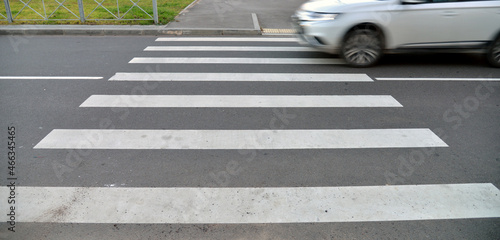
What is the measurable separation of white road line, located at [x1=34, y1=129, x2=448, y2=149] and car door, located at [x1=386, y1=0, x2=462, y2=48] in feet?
10.3

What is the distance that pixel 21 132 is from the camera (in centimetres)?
475

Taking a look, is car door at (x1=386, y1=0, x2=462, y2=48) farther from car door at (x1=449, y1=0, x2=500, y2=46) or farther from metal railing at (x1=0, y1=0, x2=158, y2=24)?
metal railing at (x1=0, y1=0, x2=158, y2=24)

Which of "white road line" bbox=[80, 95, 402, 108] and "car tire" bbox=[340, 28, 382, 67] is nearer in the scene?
"white road line" bbox=[80, 95, 402, 108]

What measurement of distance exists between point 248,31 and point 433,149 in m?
7.78

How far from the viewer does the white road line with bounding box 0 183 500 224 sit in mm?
3205

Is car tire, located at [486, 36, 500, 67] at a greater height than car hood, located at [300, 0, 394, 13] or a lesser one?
lesser

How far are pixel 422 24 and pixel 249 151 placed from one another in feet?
16.2

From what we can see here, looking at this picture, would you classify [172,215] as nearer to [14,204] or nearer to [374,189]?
[14,204]

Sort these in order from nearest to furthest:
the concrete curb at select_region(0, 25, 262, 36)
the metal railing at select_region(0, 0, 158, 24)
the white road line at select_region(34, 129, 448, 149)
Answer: the white road line at select_region(34, 129, 448, 149) → the concrete curb at select_region(0, 25, 262, 36) → the metal railing at select_region(0, 0, 158, 24)

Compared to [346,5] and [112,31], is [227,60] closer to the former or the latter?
[346,5]

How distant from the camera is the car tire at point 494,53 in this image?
7.43m

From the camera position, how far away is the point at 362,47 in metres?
7.55

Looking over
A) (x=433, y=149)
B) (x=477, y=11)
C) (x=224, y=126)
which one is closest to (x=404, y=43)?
(x=477, y=11)

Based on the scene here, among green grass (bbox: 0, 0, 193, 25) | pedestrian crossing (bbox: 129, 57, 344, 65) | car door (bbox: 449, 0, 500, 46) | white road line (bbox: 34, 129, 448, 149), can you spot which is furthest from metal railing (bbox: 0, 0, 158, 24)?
car door (bbox: 449, 0, 500, 46)
